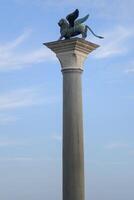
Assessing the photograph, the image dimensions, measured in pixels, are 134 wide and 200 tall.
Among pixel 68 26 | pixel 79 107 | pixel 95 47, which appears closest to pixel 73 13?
pixel 68 26

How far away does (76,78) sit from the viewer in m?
12.3

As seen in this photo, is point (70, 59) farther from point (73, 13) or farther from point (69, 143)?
point (69, 143)

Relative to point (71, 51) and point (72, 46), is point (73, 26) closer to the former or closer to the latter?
point (72, 46)

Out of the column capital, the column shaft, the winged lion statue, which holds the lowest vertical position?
the column shaft

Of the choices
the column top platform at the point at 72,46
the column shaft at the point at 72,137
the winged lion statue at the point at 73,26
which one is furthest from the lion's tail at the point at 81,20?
the column shaft at the point at 72,137

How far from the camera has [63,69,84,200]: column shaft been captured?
38.4 feet

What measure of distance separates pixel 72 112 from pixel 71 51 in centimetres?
170

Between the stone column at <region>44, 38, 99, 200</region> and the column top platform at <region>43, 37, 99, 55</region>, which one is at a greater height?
the column top platform at <region>43, 37, 99, 55</region>

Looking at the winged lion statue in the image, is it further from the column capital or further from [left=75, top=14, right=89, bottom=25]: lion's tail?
the column capital

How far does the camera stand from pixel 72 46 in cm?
1220

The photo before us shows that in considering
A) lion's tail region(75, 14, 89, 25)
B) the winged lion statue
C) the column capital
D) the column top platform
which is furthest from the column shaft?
lion's tail region(75, 14, 89, 25)

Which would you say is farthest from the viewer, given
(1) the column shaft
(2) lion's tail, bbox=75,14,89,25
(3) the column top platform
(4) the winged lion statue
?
(2) lion's tail, bbox=75,14,89,25

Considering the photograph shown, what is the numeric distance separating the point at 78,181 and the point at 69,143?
105 centimetres

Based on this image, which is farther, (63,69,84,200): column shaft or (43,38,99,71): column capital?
(43,38,99,71): column capital
